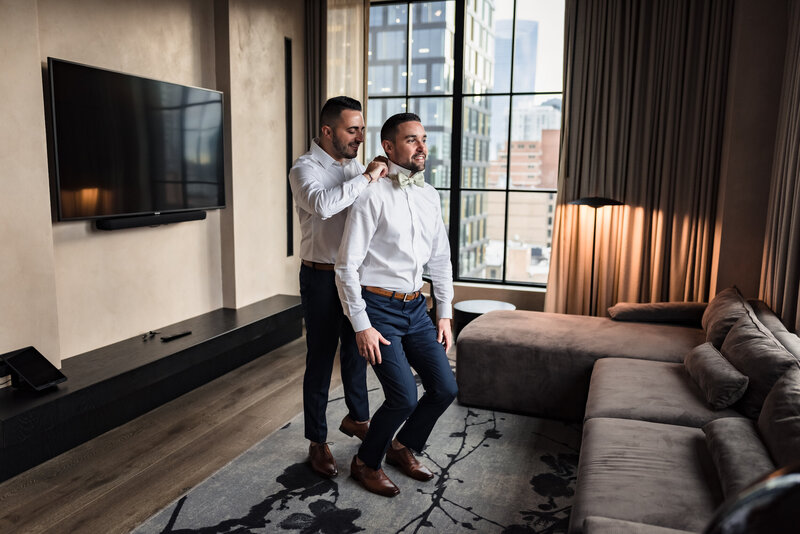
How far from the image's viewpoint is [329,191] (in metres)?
2.57

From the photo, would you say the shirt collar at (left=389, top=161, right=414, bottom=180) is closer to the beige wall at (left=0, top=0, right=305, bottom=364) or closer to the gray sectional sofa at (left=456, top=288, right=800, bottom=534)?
the gray sectional sofa at (left=456, top=288, right=800, bottom=534)

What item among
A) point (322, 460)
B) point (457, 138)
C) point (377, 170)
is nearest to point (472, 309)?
point (457, 138)

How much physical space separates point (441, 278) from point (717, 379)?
3.84 feet

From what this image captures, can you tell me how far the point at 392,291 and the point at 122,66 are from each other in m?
2.21

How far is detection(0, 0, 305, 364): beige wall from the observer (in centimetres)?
293

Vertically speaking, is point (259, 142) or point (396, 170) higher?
point (259, 142)

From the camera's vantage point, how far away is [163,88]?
377 cm

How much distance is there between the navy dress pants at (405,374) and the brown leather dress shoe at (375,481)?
4 cm

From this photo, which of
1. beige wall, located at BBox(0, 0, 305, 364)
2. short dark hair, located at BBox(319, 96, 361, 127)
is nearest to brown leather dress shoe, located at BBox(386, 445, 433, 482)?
short dark hair, located at BBox(319, 96, 361, 127)

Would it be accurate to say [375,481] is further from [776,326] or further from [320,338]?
[776,326]

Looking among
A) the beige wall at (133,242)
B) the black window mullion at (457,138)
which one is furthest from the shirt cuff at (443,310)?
the black window mullion at (457,138)

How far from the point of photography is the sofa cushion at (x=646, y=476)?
6.02 feet

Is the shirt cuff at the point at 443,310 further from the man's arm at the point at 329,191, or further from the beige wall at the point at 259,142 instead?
the beige wall at the point at 259,142

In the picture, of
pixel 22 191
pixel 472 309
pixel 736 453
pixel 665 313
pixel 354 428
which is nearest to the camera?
pixel 736 453
